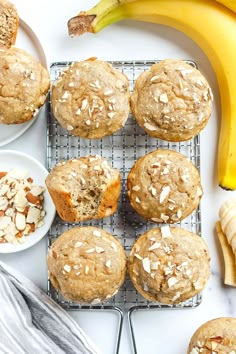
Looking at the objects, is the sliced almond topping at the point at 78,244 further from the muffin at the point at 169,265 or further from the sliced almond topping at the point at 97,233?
the muffin at the point at 169,265

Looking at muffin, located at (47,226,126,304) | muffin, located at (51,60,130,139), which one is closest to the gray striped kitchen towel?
muffin, located at (47,226,126,304)

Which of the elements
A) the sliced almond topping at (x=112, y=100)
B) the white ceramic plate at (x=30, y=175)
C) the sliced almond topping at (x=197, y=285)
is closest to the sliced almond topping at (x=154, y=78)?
the sliced almond topping at (x=112, y=100)

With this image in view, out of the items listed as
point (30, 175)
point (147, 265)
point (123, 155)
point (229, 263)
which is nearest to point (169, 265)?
point (147, 265)

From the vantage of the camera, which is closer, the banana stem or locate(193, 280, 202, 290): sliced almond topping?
locate(193, 280, 202, 290): sliced almond topping

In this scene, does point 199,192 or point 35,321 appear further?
point 35,321

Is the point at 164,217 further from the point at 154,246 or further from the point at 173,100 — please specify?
the point at 173,100

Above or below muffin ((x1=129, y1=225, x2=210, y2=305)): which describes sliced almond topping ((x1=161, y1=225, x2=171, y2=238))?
above

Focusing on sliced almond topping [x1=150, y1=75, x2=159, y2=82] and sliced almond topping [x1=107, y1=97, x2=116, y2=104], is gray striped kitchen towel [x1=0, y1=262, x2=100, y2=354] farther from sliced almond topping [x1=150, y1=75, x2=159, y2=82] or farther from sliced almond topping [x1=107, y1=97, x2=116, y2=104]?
sliced almond topping [x1=150, y1=75, x2=159, y2=82]

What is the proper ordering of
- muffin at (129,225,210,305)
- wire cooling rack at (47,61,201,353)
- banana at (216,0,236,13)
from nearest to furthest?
muffin at (129,225,210,305) → banana at (216,0,236,13) → wire cooling rack at (47,61,201,353)
